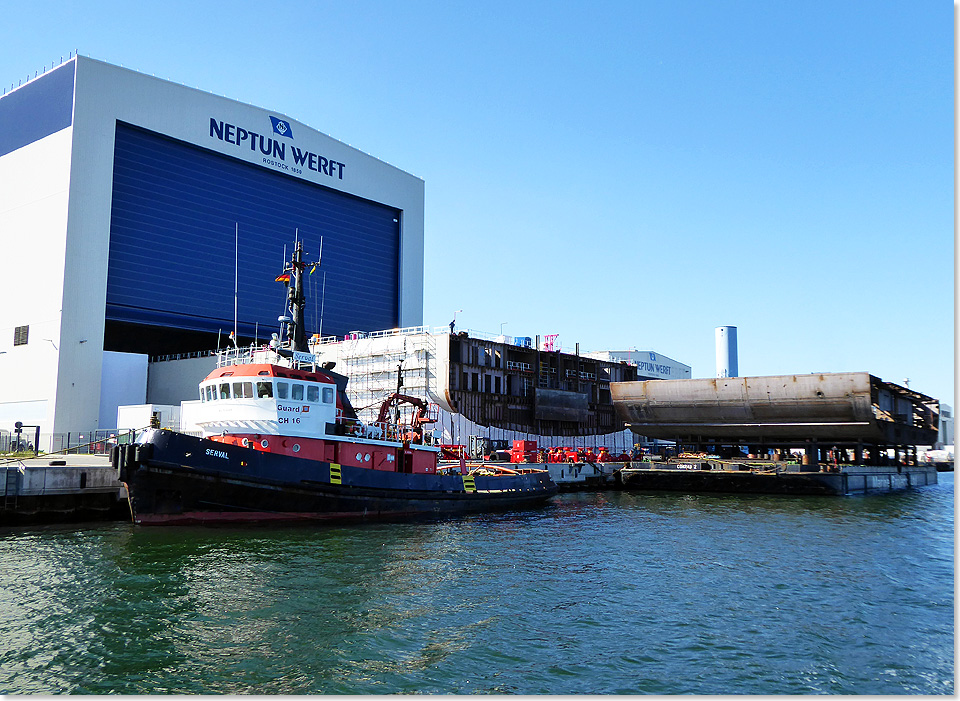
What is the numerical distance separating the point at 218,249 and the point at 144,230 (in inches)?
256

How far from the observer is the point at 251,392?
2492 cm

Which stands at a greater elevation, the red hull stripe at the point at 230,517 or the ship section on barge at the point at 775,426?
the ship section on barge at the point at 775,426

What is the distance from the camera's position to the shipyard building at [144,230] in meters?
49.2

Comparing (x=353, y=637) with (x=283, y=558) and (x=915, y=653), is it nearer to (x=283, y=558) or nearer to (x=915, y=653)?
(x=283, y=558)

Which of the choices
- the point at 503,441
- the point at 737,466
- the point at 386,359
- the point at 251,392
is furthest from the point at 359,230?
the point at 251,392

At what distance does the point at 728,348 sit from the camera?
116 meters

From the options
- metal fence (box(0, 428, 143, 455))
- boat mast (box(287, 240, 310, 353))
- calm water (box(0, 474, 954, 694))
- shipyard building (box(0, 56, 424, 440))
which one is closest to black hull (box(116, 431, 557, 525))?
calm water (box(0, 474, 954, 694))

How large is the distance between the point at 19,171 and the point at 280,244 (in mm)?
20875

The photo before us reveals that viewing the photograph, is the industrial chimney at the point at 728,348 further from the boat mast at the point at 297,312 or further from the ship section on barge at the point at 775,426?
the boat mast at the point at 297,312

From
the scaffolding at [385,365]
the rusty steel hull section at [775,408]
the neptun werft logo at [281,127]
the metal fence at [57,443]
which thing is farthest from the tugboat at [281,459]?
the neptun werft logo at [281,127]

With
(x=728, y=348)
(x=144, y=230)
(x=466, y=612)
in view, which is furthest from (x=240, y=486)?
(x=728, y=348)

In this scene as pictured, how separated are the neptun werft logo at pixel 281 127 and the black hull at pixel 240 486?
4834 centimetres

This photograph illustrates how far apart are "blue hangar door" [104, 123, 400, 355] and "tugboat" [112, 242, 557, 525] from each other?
1297 inches

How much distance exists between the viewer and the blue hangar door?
2164 inches
